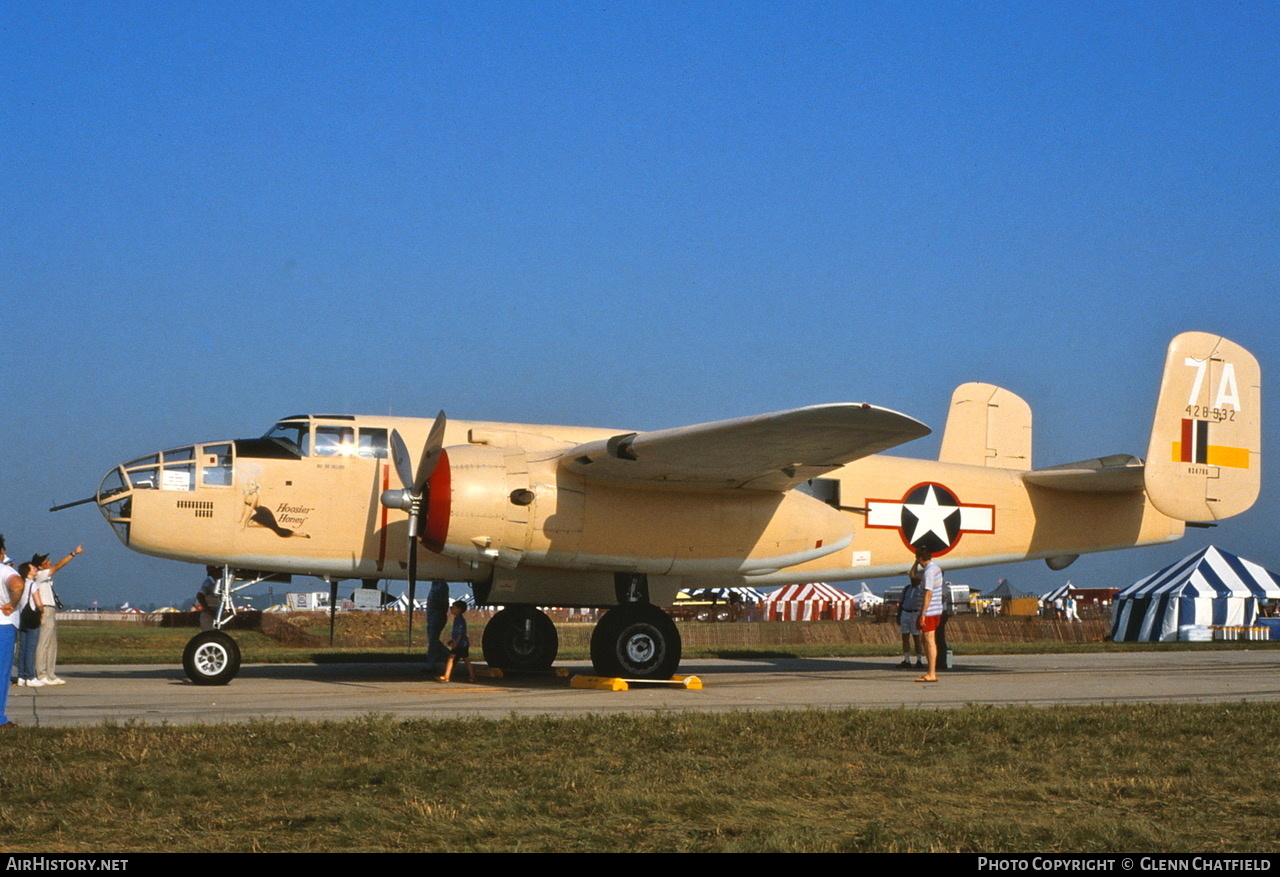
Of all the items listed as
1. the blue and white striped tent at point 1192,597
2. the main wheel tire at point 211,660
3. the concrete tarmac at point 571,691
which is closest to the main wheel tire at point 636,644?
the concrete tarmac at point 571,691

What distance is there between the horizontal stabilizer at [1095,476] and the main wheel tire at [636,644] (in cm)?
690

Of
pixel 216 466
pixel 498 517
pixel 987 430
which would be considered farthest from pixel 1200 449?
pixel 216 466

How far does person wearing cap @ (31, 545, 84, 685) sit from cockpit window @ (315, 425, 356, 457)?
140 inches

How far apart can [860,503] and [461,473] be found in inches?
247

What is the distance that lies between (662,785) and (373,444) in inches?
389

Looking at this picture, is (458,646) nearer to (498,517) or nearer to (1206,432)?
(498,517)

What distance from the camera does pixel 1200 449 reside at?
18156 millimetres

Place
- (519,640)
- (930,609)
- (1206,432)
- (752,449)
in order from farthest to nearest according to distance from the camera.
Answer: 1. (1206,432)
2. (519,640)
3. (930,609)
4. (752,449)

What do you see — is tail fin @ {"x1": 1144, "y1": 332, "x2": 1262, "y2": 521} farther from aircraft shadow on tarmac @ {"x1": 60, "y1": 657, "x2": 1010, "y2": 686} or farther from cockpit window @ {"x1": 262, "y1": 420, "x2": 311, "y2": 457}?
cockpit window @ {"x1": 262, "y1": 420, "x2": 311, "y2": 457}

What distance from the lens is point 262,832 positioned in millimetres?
5941

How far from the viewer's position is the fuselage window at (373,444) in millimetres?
15961

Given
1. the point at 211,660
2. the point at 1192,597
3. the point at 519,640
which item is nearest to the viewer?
the point at 211,660

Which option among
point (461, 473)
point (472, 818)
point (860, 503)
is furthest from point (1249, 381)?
point (472, 818)

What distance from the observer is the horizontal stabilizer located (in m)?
18.3
